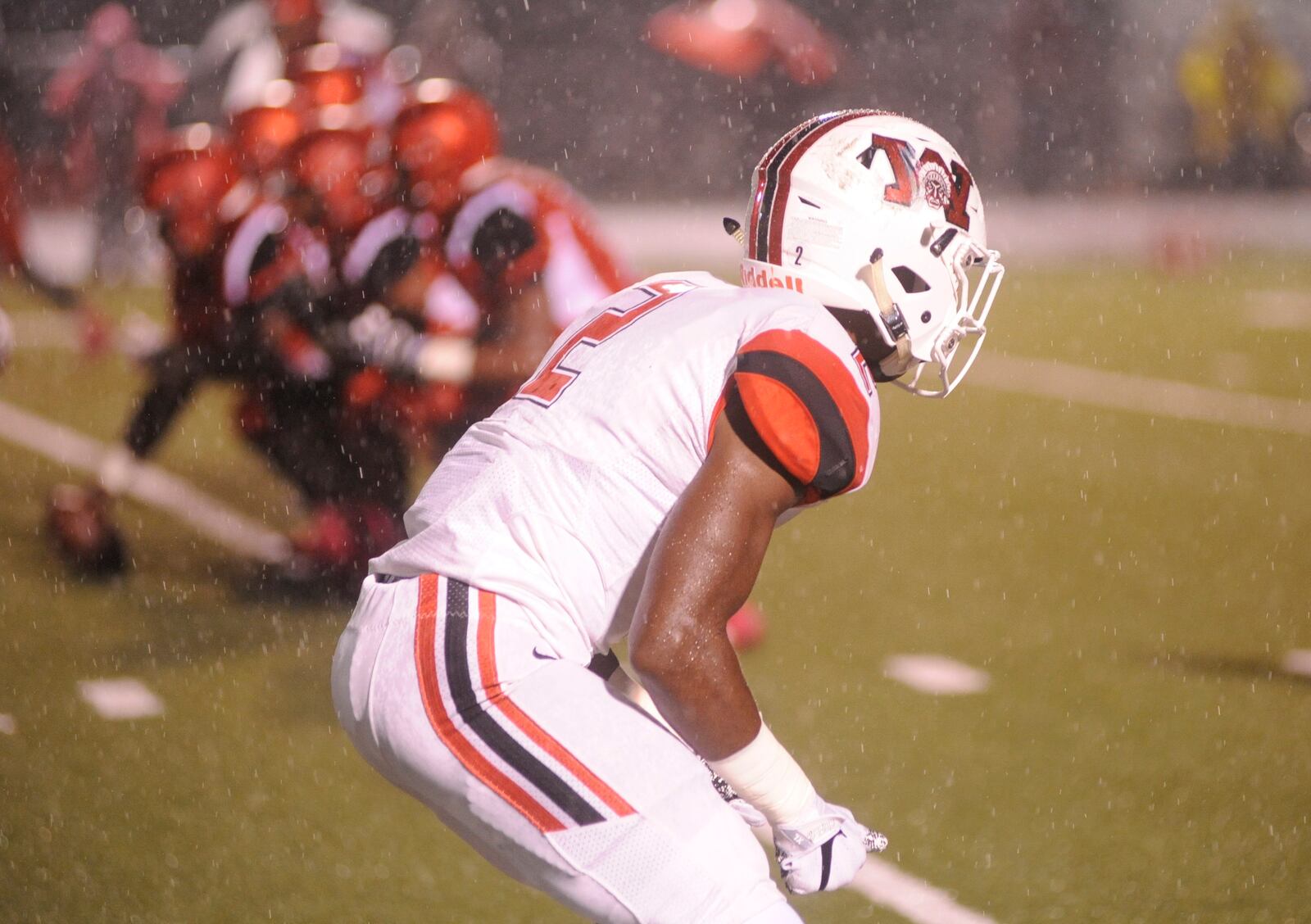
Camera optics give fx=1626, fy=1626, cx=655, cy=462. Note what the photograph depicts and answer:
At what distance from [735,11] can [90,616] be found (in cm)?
1401

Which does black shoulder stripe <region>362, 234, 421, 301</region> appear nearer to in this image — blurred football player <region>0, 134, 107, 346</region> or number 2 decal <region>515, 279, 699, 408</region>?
number 2 decal <region>515, 279, 699, 408</region>

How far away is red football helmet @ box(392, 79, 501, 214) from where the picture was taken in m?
5.15

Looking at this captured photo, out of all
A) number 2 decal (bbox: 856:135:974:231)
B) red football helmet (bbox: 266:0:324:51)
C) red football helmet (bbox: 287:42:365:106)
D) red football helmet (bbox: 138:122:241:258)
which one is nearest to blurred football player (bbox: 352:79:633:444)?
red football helmet (bbox: 287:42:365:106)

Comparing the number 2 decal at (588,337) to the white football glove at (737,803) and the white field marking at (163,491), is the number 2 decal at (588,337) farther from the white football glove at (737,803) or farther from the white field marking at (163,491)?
the white field marking at (163,491)

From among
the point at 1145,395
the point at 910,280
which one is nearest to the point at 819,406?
the point at 910,280

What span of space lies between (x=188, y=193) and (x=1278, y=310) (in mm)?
9421

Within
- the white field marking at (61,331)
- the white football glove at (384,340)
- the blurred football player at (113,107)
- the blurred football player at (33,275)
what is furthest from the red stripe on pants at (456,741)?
the blurred football player at (113,107)

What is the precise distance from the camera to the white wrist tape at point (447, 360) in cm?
497

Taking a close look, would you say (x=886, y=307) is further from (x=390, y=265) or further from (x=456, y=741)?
(x=390, y=265)

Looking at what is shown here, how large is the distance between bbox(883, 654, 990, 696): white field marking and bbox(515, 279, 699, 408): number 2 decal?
8.77 feet

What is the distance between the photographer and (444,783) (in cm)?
192

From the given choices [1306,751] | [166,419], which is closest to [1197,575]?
[1306,751]

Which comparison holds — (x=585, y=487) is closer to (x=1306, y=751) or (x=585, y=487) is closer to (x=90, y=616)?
(x=1306, y=751)

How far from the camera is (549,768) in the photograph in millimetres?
1868
